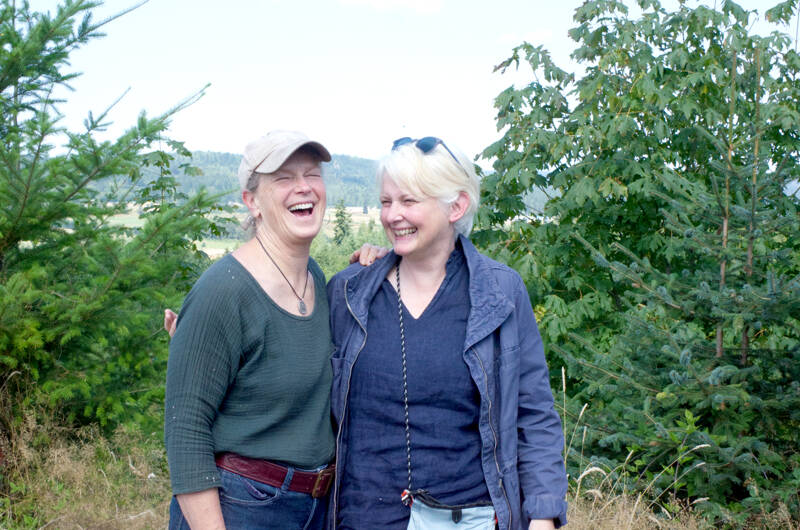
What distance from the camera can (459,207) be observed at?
2088 millimetres

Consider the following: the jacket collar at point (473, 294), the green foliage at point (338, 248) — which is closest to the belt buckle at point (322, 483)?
the jacket collar at point (473, 294)

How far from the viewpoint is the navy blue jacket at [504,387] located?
1897 mm

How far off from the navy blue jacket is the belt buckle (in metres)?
0.03

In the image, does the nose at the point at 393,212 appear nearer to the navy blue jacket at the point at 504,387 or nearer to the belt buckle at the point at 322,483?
the navy blue jacket at the point at 504,387

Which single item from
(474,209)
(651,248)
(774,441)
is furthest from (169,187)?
(774,441)

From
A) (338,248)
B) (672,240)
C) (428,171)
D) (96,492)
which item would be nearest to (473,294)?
(428,171)

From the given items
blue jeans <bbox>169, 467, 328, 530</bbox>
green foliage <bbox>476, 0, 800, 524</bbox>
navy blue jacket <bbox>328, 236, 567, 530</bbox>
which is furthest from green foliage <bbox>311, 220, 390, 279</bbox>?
blue jeans <bbox>169, 467, 328, 530</bbox>

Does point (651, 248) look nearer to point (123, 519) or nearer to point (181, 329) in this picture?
point (123, 519)

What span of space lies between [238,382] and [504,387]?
76 cm

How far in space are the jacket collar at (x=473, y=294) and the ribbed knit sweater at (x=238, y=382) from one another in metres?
0.21

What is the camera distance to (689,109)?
5.43 meters

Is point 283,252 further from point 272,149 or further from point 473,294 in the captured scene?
point 473,294

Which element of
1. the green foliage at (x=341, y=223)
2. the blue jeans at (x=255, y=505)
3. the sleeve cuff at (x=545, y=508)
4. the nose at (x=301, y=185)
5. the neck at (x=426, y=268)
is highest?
the green foliage at (x=341, y=223)

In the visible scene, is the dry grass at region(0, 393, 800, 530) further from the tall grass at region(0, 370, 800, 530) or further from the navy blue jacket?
the navy blue jacket
